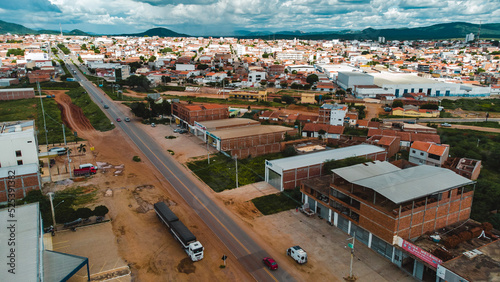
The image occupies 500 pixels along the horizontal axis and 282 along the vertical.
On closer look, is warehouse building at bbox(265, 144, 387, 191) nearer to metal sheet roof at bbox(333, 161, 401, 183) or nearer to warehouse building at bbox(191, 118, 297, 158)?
metal sheet roof at bbox(333, 161, 401, 183)

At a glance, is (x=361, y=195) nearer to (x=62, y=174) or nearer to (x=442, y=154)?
(x=442, y=154)

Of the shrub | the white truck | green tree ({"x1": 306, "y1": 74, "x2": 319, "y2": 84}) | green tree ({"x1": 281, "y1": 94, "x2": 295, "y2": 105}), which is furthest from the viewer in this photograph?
green tree ({"x1": 306, "y1": 74, "x2": 319, "y2": 84})

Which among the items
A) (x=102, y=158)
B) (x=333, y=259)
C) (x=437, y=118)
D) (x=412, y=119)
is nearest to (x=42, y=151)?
(x=102, y=158)

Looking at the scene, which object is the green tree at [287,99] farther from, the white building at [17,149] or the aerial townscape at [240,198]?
the white building at [17,149]

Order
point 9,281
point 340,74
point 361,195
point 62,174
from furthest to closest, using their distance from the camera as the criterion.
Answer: point 340,74, point 62,174, point 361,195, point 9,281

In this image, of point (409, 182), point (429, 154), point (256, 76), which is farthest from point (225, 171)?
point (256, 76)

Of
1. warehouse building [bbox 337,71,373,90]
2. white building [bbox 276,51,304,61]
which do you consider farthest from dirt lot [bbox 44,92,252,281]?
white building [bbox 276,51,304,61]
